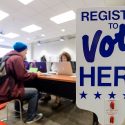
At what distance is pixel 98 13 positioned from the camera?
55 cm

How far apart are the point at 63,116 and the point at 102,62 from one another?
209 centimetres

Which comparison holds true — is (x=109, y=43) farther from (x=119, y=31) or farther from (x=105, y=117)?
(x=105, y=117)

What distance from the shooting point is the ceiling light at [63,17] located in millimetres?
4380

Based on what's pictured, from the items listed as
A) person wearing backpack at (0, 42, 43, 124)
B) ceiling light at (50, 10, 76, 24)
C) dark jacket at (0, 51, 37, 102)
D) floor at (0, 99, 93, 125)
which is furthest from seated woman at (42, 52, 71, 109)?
ceiling light at (50, 10, 76, 24)

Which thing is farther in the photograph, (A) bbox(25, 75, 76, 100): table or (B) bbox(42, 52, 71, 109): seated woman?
(B) bbox(42, 52, 71, 109): seated woman

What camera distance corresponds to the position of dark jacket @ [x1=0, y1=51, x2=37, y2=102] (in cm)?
185

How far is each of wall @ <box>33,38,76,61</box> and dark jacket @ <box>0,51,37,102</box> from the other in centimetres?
629

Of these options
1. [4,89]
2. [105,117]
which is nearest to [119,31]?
[105,117]

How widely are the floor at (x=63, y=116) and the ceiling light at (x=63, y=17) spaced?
279cm

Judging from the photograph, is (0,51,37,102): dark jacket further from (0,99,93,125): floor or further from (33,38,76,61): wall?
(33,38,76,61): wall

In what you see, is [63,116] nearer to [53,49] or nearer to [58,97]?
[58,97]

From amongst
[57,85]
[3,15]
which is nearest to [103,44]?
[57,85]

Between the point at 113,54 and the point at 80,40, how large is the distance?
0.14 meters

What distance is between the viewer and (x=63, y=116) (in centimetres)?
241
